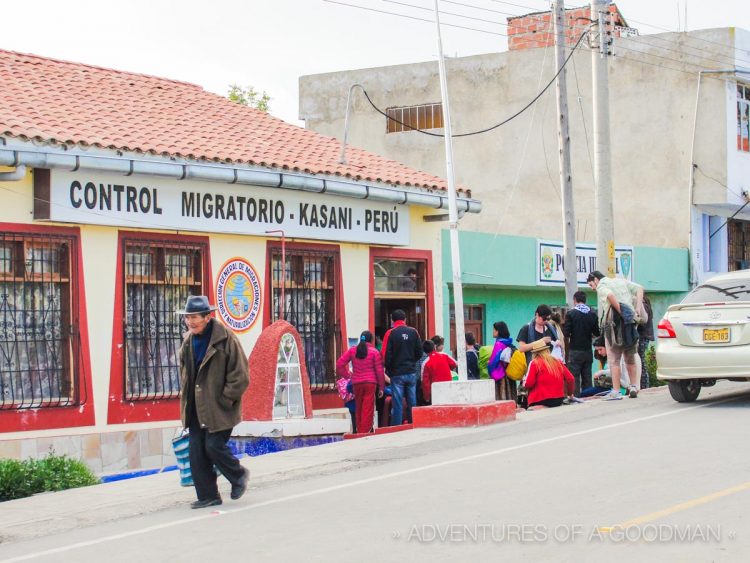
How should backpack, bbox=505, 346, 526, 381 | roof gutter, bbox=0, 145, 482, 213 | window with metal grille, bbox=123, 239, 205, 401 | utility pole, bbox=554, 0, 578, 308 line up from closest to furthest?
roof gutter, bbox=0, 145, 482, 213 → window with metal grille, bbox=123, 239, 205, 401 → backpack, bbox=505, 346, 526, 381 → utility pole, bbox=554, 0, 578, 308

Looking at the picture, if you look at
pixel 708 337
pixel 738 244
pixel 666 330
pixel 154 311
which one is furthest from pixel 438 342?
pixel 738 244

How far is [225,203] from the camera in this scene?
16.4 m

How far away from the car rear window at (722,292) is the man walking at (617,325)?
1.20m

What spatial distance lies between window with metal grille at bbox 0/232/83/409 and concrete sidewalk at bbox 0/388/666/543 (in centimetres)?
261

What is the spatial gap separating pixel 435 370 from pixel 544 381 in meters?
1.73

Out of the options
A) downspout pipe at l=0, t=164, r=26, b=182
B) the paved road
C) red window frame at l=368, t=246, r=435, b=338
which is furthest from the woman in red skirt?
downspout pipe at l=0, t=164, r=26, b=182

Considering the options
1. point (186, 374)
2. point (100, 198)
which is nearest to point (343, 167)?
point (100, 198)

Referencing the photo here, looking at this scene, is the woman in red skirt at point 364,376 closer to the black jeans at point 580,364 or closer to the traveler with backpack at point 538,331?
the traveler with backpack at point 538,331

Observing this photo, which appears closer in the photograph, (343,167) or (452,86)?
(343,167)

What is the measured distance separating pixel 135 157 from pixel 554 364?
6.09 meters

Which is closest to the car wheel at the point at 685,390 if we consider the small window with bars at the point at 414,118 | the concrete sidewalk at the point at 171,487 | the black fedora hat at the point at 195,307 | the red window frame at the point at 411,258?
the concrete sidewalk at the point at 171,487

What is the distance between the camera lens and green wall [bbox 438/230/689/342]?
22.4 metres

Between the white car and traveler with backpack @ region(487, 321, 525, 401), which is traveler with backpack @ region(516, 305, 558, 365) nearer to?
traveler with backpack @ region(487, 321, 525, 401)

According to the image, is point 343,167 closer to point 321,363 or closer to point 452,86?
point 321,363
